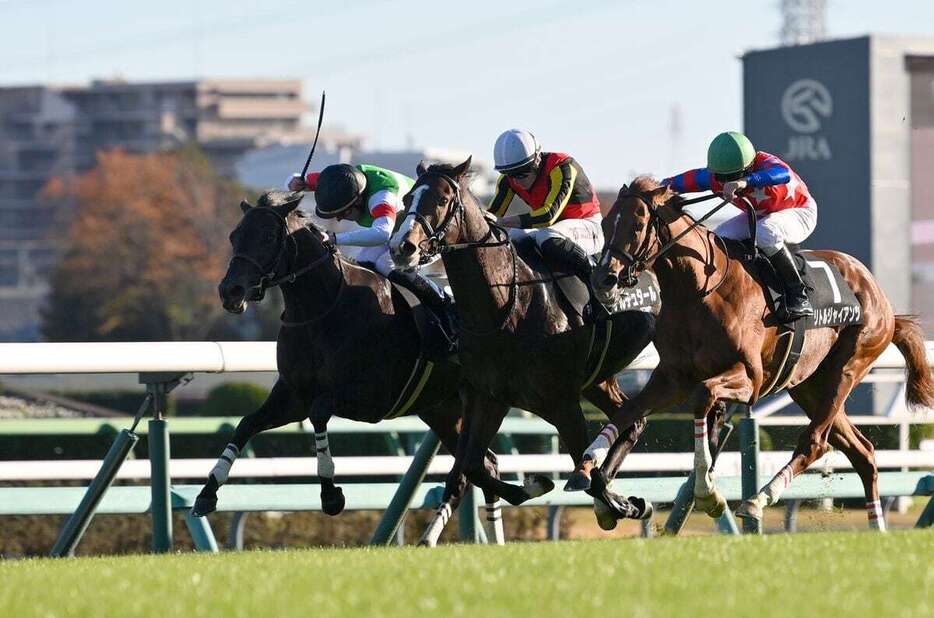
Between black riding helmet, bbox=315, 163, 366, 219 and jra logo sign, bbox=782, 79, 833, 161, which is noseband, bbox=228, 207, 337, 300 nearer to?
black riding helmet, bbox=315, 163, 366, 219

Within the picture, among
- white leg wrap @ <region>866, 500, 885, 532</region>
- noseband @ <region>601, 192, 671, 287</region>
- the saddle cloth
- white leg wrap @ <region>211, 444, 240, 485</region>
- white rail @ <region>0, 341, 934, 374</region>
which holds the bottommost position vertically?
white leg wrap @ <region>866, 500, 885, 532</region>

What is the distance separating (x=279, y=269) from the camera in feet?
24.5

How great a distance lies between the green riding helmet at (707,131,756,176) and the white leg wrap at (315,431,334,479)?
6.24ft

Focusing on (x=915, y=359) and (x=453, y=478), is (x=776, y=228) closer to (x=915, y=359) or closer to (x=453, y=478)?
(x=915, y=359)

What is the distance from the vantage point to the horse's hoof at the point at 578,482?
6.81 metres

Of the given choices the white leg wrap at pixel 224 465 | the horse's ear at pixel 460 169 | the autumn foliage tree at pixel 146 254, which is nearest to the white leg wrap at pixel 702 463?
the horse's ear at pixel 460 169

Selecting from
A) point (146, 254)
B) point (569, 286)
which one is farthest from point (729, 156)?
point (146, 254)

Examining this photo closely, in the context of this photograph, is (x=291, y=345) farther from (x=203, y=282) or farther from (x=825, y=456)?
(x=203, y=282)

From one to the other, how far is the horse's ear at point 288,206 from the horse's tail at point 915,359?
9.84 feet

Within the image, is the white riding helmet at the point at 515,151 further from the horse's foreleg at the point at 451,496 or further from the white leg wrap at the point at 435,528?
the white leg wrap at the point at 435,528

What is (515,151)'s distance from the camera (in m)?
7.41

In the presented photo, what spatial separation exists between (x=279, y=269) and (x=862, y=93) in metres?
18.8

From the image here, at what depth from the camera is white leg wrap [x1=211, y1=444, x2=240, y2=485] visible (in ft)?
24.1

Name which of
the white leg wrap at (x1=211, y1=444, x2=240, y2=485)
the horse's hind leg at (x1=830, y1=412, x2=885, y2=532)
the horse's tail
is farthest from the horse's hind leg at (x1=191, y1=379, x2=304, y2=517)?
the horse's tail
